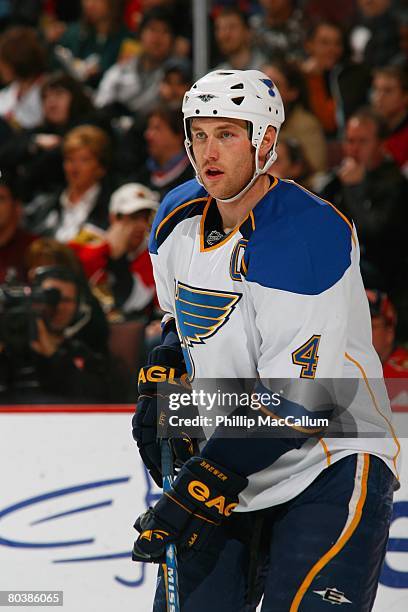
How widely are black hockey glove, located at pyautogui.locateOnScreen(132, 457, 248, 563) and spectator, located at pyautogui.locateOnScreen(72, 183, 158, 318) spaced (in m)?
2.68

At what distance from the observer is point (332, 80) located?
596cm

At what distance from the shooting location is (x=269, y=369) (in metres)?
2.18

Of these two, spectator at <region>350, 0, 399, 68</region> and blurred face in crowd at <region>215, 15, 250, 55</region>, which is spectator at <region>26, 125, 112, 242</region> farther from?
spectator at <region>350, 0, 399, 68</region>

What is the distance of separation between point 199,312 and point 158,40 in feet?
14.0

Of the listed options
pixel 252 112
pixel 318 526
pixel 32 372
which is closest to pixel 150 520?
pixel 318 526

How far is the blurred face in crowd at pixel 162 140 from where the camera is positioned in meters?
5.39

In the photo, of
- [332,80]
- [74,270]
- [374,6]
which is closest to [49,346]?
[74,270]

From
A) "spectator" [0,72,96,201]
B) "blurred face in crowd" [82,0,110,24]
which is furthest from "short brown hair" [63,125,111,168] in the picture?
"blurred face in crowd" [82,0,110,24]

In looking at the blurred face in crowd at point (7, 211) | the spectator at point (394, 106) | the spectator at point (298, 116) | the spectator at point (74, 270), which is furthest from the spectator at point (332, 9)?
the spectator at point (74, 270)

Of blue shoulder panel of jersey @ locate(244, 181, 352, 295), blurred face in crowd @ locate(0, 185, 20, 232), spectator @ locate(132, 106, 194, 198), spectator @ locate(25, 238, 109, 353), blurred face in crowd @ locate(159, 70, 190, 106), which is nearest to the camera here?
blue shoulder panel of jersey @ locate(244, 181, 352, 295)

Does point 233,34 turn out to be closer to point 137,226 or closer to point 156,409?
point 137,226

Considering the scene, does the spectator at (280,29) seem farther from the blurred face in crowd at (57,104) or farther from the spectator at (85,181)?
the spectator at (85,181)

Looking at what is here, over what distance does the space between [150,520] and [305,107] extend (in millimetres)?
3927

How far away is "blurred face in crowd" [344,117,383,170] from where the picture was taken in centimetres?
502
